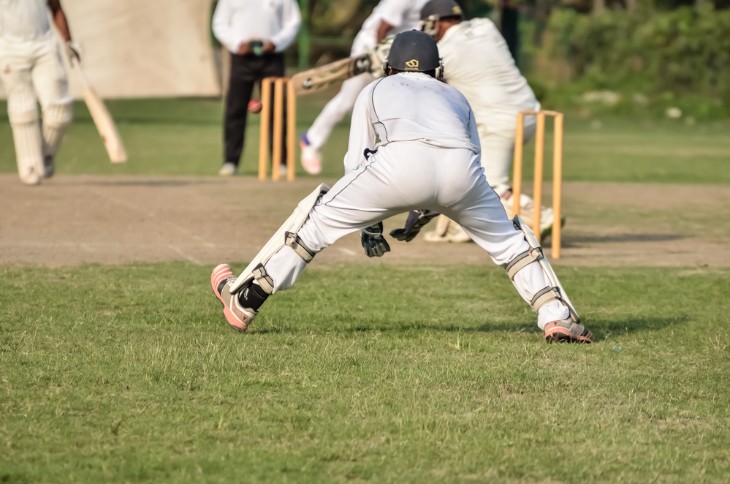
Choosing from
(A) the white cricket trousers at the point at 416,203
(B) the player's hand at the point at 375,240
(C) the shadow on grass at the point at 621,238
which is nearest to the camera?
(A) the white cricket trousers at the point at 416,203

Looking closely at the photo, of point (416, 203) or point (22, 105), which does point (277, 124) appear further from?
point (416, 203)

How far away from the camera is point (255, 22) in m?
16.2

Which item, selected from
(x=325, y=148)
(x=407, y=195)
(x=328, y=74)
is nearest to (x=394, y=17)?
(x=328, y=74)

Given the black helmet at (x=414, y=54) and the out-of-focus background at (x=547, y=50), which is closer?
the black helmet at (x=414, y=54)

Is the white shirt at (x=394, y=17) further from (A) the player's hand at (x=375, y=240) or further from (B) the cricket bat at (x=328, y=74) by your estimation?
(A) the player's hand at (x=375, y=240)

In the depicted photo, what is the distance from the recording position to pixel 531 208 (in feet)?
37.2

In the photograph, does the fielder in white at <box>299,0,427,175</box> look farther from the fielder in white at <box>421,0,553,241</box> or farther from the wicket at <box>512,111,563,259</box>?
the wicket at <box>512,111,563,259</box>

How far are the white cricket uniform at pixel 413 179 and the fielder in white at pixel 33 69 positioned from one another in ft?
20.9

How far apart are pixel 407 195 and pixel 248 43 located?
31.2 feet

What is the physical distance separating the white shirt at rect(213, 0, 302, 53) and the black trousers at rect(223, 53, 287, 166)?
0.20m

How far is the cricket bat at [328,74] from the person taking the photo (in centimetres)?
948

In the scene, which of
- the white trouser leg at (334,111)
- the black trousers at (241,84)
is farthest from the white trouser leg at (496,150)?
the black trousers at (241,84)

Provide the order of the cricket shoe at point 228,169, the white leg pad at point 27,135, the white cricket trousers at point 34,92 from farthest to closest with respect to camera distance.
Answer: the cricket shoe at point 228,169 < the white leg pad at point 27,135 < the white cricket trousers at point 34,92

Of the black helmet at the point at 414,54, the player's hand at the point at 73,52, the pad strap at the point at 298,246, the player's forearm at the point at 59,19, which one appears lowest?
the player's hand at the point at 73,52
